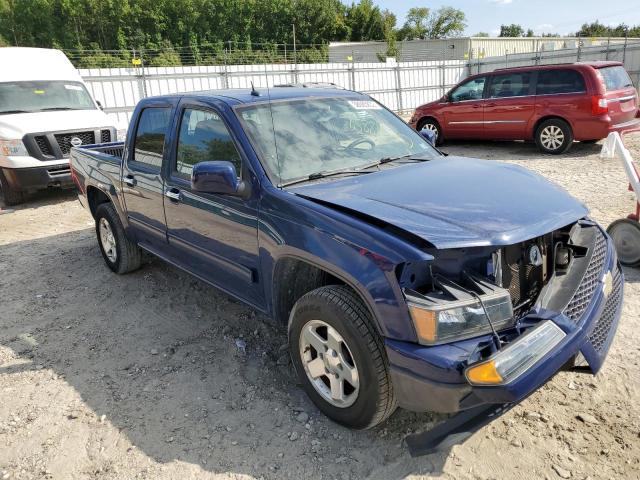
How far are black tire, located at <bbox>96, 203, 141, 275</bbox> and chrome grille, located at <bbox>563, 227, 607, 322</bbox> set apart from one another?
4.00 meters

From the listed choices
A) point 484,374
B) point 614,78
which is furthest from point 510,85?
point 484,374

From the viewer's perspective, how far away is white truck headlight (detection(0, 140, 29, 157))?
28.2 feet

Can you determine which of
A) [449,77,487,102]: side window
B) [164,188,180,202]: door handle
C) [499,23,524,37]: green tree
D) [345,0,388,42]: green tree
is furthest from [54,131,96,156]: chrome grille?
[499,23,524,37]: green tree

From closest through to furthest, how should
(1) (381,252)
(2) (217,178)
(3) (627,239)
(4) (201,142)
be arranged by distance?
(1) (381,252)
(2) (217,178)
(4) (201,142)
(3) (627,239)

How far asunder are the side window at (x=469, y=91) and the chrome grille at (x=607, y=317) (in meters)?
9.53

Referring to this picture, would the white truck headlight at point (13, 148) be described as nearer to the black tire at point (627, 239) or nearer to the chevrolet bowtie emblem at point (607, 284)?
the black tire at point (627, 239)

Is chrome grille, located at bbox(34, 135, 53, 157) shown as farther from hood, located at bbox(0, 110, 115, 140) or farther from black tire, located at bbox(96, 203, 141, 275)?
black tire, located at bbox(96, 203, 141, 275)

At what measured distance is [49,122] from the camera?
354 inches

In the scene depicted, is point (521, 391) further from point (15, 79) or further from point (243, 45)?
point (243, 45)

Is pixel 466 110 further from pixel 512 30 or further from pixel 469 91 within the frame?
pixel 512 30

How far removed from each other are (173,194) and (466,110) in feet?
31.7

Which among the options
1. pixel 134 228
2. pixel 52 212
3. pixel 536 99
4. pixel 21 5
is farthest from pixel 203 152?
pixel 21 5

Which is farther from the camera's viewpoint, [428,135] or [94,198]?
[94,198]

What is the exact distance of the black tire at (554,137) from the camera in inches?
411
